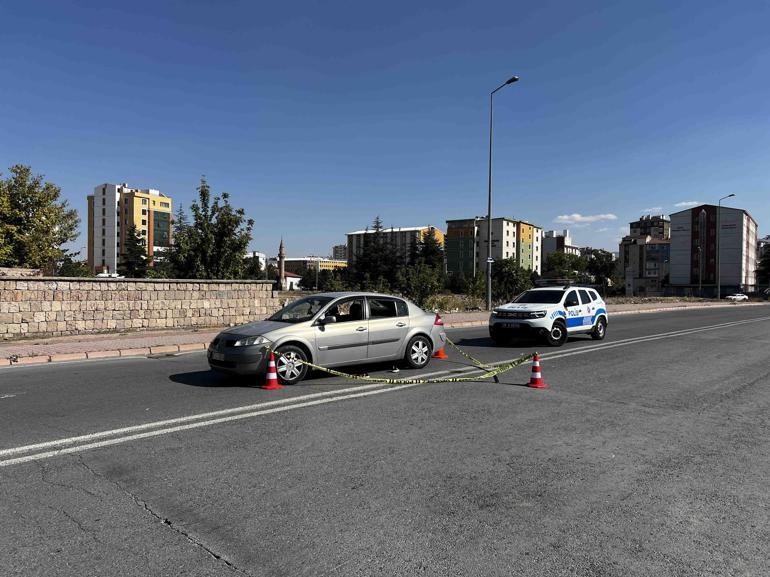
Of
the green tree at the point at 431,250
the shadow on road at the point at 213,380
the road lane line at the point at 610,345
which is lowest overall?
the road lane line at the point at 610,345

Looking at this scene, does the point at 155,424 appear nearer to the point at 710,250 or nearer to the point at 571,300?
the point at 571,300

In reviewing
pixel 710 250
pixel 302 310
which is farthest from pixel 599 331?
pixel 710 250

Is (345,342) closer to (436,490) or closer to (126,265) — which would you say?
(436,490)

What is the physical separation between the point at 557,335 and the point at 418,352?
538cm

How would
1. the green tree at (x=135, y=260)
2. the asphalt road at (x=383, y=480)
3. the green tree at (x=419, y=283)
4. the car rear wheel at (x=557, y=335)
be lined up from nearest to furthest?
the asphalt road at (x=383, y=480)
the car rear wheel at (x=557, y=335)
the green tree at (x=419, y=283)
the green tree at (x=135, y=260)

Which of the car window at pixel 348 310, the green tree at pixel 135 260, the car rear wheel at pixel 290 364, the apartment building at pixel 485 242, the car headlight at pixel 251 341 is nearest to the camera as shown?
the car headlight at pixel 251 341

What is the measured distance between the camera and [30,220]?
92.9 ft

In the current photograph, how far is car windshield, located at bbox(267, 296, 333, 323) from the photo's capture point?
8375 mm

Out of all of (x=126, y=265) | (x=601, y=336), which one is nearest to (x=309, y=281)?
(x=126, y=265)

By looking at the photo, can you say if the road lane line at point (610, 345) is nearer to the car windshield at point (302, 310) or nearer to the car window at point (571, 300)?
the car window at point (571, 300)

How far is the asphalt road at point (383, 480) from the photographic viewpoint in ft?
9.71

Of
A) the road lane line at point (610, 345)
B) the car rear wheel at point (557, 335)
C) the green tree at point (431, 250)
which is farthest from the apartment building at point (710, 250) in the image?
the car rear wheel at point (557, 335)

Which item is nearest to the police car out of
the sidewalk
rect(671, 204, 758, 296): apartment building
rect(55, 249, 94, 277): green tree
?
the sidewalk

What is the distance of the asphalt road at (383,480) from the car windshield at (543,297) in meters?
6.31
